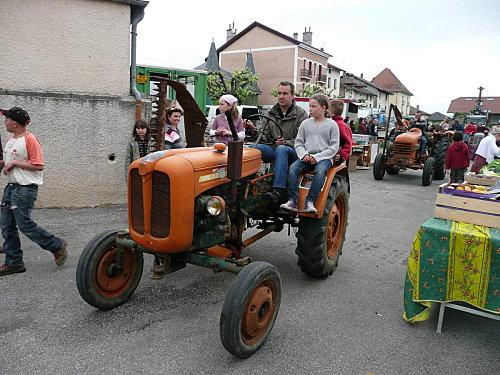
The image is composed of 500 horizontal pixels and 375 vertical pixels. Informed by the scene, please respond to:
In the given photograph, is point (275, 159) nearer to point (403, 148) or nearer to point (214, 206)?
point (214, 206)

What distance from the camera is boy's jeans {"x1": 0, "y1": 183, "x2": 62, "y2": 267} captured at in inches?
151

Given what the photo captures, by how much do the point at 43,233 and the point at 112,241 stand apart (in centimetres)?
118

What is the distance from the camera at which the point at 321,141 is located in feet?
12.8

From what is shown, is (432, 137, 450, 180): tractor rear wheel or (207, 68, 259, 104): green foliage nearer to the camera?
(432, 137, 450, 180): tractor rear wheel

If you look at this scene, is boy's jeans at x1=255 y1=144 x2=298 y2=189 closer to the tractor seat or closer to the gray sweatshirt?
the gray sweatshirt

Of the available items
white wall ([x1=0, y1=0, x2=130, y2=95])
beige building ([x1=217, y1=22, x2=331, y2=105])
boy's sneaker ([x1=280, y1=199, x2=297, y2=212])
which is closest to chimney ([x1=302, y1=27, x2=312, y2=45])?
beige building ([x1=217, y1=22, x2=331, y2=105])

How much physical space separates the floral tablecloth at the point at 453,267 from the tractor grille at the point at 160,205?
6.29 feet

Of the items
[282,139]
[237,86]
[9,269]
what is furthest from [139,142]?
[237,86]

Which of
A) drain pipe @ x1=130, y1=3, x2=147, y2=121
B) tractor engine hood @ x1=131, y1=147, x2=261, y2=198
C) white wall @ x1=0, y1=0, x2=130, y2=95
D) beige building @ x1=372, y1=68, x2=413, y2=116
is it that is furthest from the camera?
beige building @ x1=372, y1=68, x2=413, y2=116

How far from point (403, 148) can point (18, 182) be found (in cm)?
991

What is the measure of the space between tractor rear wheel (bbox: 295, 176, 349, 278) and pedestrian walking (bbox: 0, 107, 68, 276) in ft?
8.12

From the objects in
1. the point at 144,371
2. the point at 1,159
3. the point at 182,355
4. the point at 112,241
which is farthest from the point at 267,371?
the point at 1,159

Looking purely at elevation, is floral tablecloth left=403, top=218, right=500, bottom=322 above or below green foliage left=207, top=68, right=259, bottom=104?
below

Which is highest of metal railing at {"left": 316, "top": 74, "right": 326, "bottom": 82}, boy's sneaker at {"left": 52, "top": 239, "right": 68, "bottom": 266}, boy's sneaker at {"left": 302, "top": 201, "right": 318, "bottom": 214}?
metal railing at {"left": 316, "top": 74, "right": 326, "bottom": 82}
